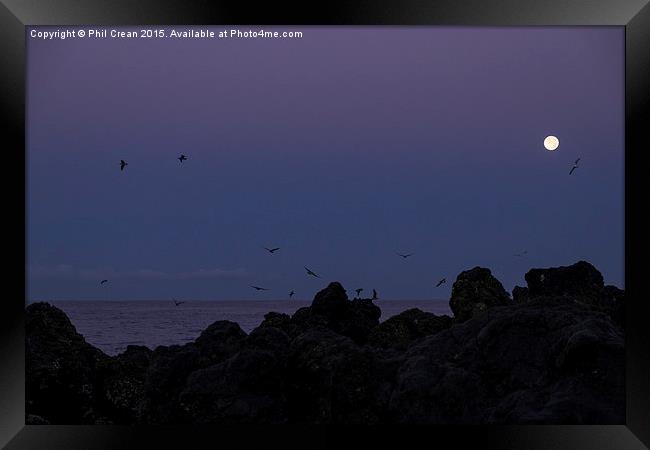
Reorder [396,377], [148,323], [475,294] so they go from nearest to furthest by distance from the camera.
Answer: [396,377] < [475,294] < [148,323]

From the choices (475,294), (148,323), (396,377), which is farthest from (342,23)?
(148,323)

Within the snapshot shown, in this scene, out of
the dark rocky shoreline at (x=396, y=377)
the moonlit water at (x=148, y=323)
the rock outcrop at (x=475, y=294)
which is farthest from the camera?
the moonlit water at (x=148, y=323)

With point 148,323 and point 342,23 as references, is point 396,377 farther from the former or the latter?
point 148,323

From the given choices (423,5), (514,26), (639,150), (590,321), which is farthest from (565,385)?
(423,5)

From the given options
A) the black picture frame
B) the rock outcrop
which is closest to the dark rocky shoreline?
the black picture frame

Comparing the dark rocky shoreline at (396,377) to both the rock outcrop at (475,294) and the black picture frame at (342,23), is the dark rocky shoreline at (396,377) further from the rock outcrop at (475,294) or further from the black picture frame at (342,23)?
the rock outcrop at (475,294)

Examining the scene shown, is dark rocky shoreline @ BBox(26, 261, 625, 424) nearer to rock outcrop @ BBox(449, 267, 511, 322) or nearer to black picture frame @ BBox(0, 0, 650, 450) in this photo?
black picture frame @ BBox(0, 0, 650, 450)

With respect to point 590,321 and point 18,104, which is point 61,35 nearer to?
point 18,104

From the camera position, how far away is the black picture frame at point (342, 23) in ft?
13.3

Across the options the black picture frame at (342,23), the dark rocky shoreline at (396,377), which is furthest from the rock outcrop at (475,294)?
the black picture frame at (342,23)

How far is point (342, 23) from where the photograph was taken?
4070mm

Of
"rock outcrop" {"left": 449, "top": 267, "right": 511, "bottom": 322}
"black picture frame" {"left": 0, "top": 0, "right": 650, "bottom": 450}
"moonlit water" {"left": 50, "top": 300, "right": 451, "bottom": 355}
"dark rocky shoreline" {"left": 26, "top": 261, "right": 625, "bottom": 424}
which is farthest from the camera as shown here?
"moonlit water" {"left": 50, "top": 300, "right": 451, "bottom": 355}

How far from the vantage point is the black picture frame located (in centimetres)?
404

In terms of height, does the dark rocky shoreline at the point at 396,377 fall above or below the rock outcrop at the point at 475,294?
below
